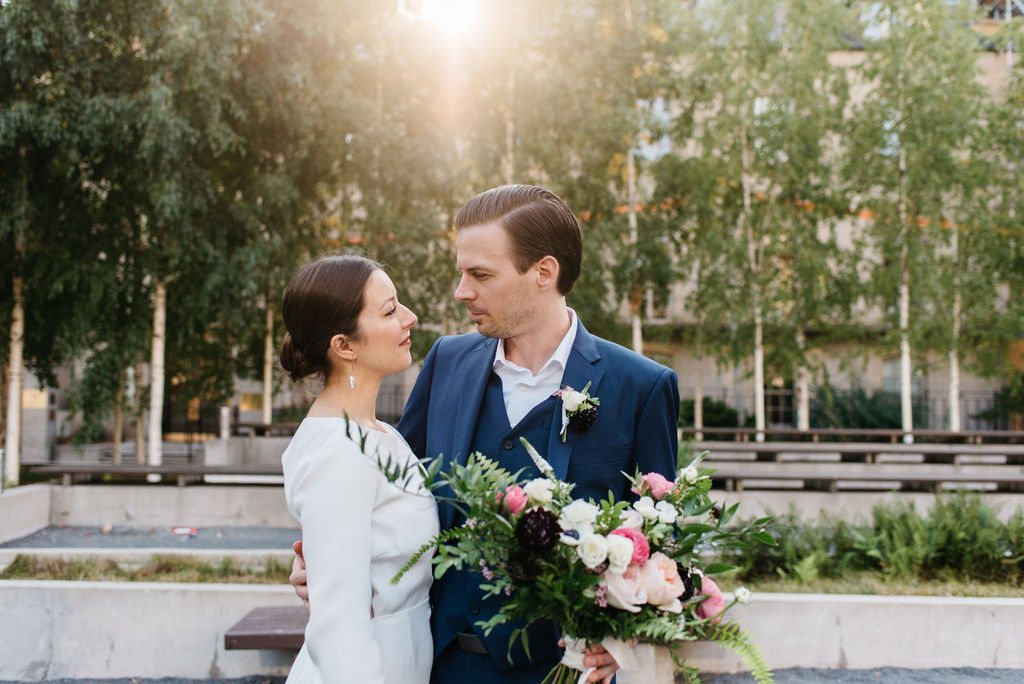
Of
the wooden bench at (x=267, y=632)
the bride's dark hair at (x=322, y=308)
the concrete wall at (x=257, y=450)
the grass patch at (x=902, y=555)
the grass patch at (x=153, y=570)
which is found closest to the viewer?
the bride's dark hair at (x=322, y=308)

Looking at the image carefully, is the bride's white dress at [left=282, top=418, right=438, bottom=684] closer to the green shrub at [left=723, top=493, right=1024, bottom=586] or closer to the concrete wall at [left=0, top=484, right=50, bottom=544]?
the green shrub at [left=723, top=493, right=1024, bottom=586]

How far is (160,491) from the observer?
34.7 ft

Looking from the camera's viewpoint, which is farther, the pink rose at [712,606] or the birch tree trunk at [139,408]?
the birch tree trunk at [139,408]

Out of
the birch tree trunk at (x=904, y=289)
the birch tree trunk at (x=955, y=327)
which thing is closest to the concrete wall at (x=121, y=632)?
the birch tree trunk at (x=904, y=289)

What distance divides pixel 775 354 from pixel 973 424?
11293 mm

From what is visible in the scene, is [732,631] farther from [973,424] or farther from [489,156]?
[973,424]

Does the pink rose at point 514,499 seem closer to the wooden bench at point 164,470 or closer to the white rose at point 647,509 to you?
the white rose at point 647,509

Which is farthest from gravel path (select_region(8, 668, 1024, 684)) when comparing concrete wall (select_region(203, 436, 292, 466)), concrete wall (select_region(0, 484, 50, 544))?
concrete wall (select_region(203, 436, 292, 466))

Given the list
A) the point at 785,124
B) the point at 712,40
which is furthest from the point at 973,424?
the point at 712,40

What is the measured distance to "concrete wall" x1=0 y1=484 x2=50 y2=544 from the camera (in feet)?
29.6

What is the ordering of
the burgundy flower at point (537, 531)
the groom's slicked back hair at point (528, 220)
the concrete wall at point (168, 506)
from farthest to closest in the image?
1. the concrete wall at point (168, 506)
2. the groom's slicked back hair at point (528, 220)
3. the burgundy flower at point (537, 531)

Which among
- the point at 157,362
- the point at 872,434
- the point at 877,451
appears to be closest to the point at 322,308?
the point at 877,451

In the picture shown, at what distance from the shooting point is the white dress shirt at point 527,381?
7.84 feet

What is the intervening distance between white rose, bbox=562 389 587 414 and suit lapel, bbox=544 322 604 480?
10 cm
